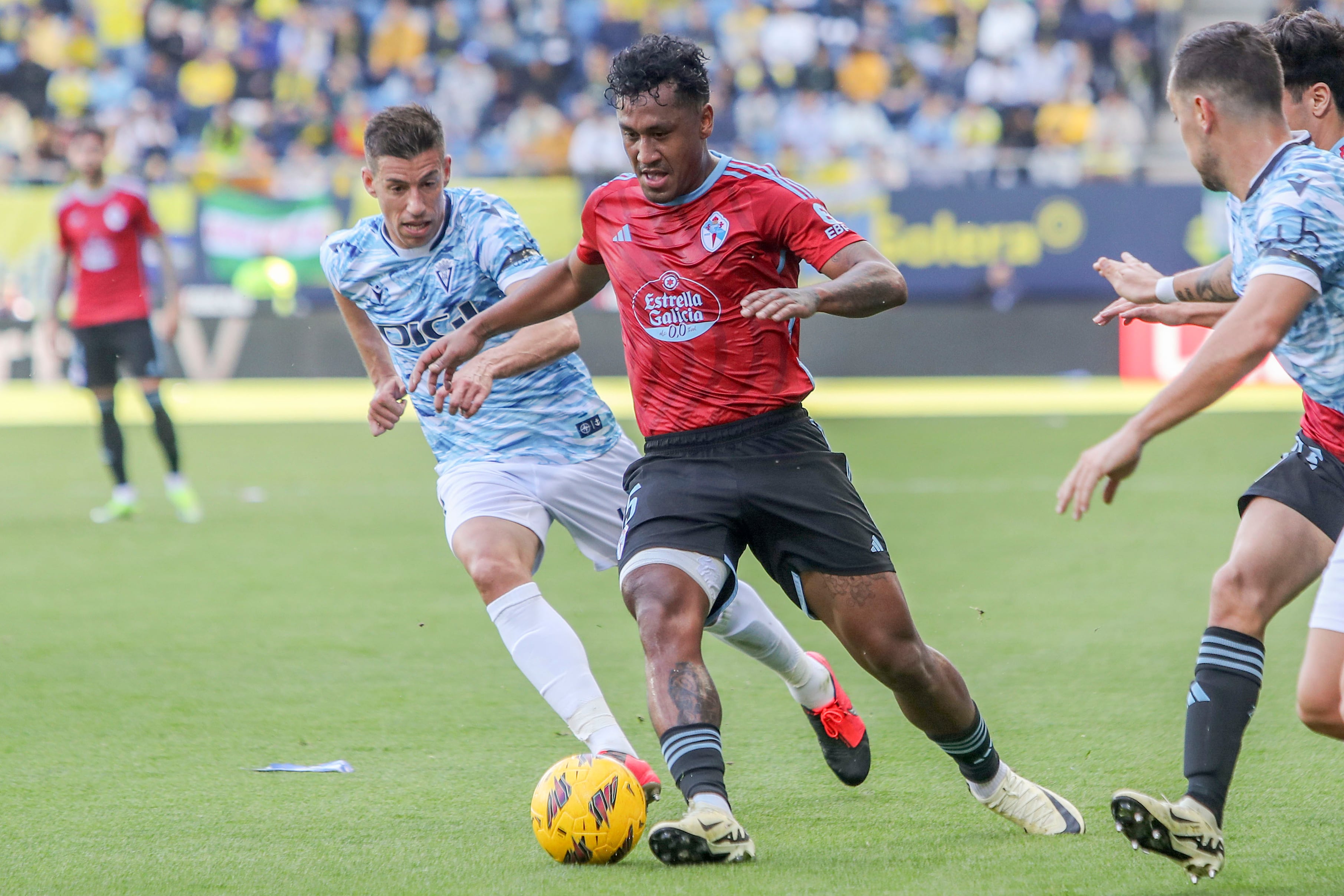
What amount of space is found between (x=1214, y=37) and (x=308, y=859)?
2866 mm

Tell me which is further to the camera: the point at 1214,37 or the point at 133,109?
the point at 133,109

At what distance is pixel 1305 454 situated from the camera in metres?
3.90

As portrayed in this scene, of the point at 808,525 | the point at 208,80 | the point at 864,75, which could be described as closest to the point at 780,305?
the point at 808,525

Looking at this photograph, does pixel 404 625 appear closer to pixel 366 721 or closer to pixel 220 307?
pixel 366 721

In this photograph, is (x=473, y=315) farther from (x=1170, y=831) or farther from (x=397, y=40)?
(x=397, y=40)

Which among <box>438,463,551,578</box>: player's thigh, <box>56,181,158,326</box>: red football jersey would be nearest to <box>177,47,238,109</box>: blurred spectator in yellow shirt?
<box>56,181,158,326</box>: red football jersey

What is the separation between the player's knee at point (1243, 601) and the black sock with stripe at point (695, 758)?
123 centimetres

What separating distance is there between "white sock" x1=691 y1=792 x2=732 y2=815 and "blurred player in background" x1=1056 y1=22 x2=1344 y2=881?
918 millimetres

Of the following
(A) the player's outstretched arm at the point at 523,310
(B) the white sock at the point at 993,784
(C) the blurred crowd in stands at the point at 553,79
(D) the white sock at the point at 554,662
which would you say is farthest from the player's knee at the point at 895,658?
(C) the blurred crowd in stands at the point at 553,79

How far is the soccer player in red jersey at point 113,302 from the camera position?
10.0m

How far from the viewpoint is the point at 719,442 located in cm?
418

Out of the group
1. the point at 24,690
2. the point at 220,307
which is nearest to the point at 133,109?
the point at 220,307

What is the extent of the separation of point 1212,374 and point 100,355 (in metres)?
8.39

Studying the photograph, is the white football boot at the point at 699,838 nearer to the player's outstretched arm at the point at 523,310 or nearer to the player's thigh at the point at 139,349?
the player's outstretched arm at the point at 523,310
